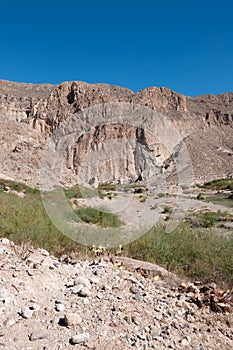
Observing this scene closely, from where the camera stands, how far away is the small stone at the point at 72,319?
295 cm

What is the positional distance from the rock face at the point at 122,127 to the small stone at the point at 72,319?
3733 cm

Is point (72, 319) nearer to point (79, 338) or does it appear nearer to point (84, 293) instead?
point (79, 338)

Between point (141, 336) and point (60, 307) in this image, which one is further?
point (60, 307)

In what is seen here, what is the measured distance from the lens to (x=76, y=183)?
32500mm

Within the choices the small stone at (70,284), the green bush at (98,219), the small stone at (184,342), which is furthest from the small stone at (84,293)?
the green bush at (98,219)

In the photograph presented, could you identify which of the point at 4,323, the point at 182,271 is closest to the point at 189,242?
the point at 182,271

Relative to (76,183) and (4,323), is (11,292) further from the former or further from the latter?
(76,183)

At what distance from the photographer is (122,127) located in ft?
264

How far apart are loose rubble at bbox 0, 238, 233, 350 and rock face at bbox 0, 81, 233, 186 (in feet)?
119

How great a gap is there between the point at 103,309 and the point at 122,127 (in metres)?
78.6

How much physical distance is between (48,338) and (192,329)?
1.58 metres

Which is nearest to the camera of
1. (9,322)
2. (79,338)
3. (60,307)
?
(79,338)

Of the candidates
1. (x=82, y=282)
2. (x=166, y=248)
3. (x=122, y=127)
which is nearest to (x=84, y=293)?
(x=82, y=282)

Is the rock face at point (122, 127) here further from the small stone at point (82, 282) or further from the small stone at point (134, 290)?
the small stone at point (134, 290)
